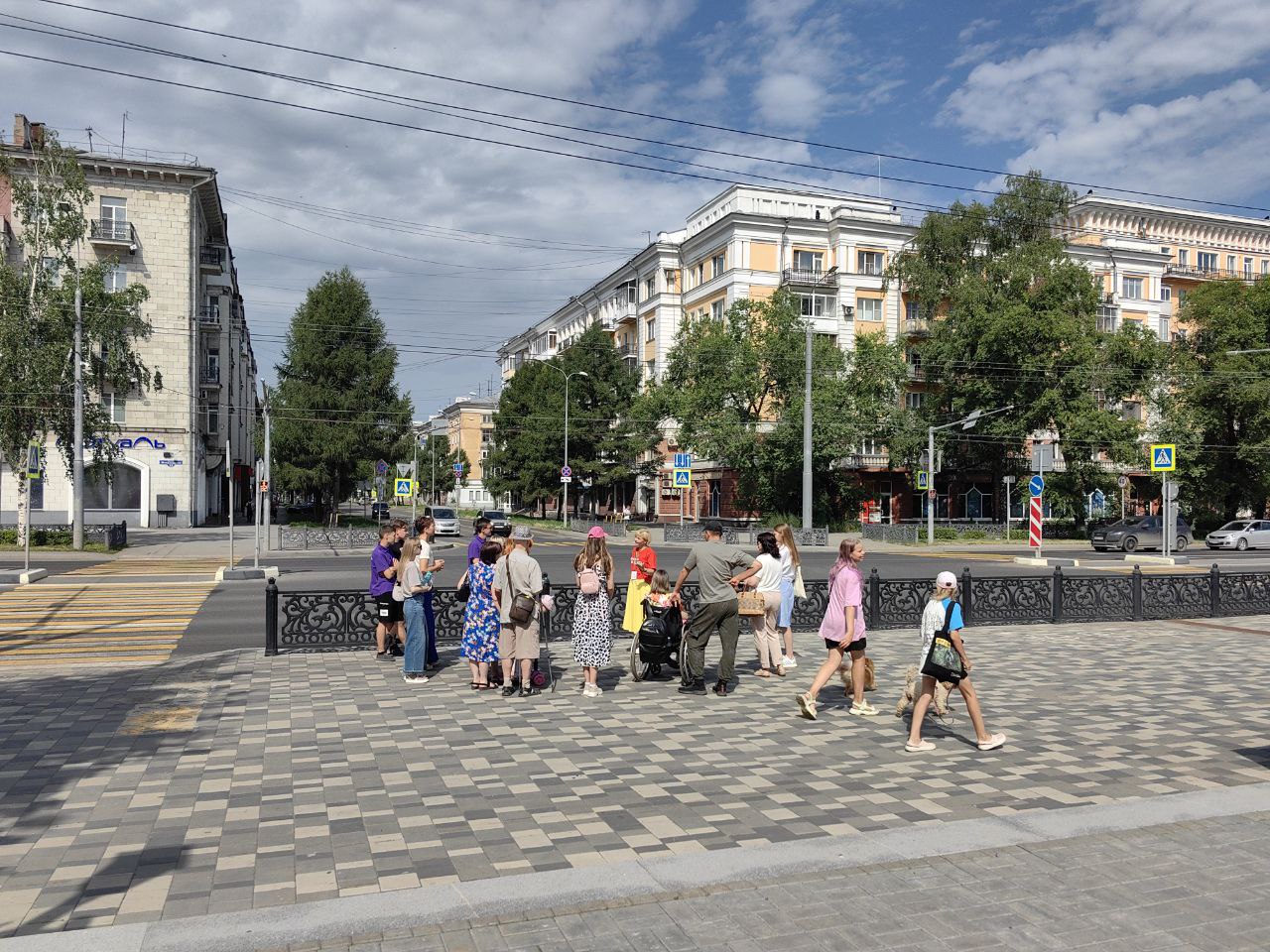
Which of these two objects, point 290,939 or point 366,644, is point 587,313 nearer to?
point 366,644

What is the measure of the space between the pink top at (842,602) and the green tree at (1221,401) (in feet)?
163

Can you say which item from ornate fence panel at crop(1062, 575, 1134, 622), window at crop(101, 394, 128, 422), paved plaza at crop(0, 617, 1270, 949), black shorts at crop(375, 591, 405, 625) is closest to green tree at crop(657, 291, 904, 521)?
window at crop(101, 394, 128, 422)

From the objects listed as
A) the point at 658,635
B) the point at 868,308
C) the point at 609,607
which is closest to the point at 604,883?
the point at 609,607

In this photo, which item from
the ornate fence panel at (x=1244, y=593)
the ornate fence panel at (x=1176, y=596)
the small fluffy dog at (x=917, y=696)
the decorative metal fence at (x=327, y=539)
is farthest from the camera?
the decorative metal fence at (x=327, y=539)

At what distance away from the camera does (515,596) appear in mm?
9633

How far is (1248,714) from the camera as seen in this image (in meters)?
9.17

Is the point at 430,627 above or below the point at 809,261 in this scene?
below

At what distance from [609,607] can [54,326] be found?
100 feet

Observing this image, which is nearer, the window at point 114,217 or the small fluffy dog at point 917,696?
the small fluffy dog at point 917,696

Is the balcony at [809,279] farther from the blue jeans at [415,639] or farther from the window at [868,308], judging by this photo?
the blue jeans at [415,639]

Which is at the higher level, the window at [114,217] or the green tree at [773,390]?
the window at [114,217]

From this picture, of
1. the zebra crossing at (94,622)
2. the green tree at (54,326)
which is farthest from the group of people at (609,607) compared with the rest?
the green tree at (54,326)

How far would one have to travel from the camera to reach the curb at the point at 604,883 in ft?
13.7

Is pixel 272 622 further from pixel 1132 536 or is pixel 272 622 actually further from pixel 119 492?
pixel 119 492
